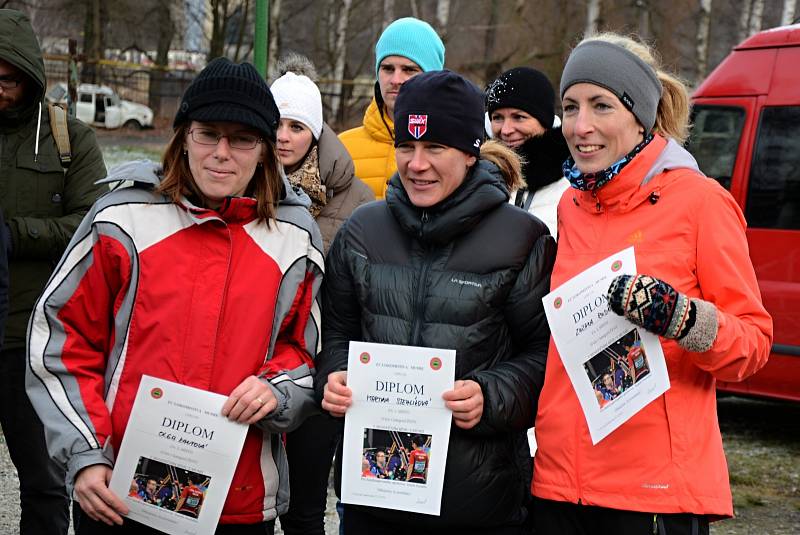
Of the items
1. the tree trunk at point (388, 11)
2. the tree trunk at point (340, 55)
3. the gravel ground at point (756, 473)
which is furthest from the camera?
the tree trunk at point (388, 11)

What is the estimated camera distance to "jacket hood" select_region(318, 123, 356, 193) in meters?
4.07

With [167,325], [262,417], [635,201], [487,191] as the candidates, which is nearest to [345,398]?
[262,417]

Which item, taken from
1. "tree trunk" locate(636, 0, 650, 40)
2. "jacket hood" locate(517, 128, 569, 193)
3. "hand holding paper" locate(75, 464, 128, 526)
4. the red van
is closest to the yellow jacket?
"jacket hood" locate(517, 128, 569, 193)

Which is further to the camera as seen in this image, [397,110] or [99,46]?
[99,46]

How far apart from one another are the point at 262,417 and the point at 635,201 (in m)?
1.14

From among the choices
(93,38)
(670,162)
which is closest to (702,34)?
(93,38)

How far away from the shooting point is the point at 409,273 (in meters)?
2.84

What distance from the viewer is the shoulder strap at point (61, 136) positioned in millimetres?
4156

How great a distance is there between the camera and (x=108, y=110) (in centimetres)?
2970

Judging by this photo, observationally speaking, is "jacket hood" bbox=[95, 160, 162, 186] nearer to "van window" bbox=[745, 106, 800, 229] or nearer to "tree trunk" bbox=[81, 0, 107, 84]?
"van window" bbox=[745, 106, 800, 229]

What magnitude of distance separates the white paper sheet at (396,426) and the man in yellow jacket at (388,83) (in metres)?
1.73

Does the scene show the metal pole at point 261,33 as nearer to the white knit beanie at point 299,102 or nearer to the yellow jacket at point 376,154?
the yellow jacket at point 376,154

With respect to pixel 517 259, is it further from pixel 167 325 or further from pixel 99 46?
pixel 99 46

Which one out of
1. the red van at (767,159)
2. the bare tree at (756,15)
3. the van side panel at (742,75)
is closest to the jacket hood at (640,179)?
the red van at (767,159)
